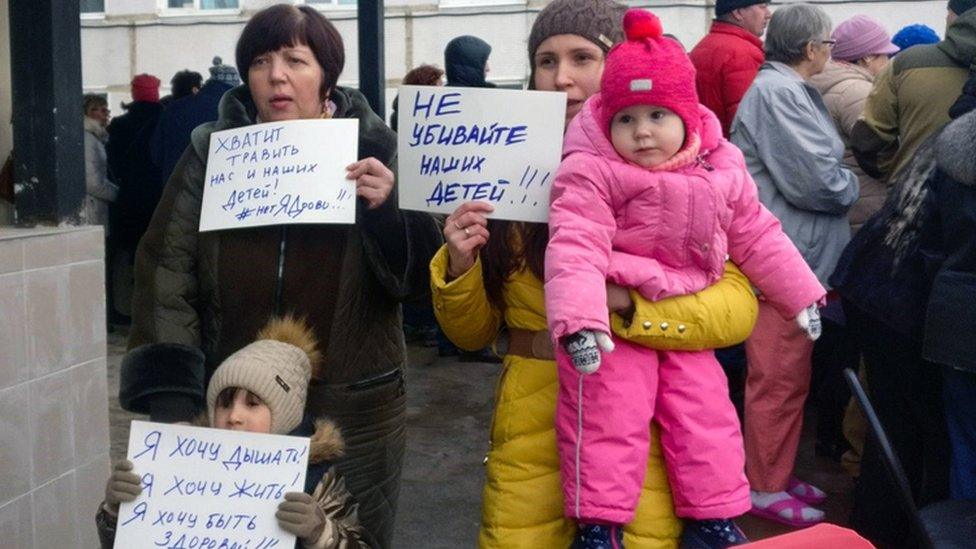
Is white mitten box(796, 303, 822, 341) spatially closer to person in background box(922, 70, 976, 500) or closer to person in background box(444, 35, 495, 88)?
person in background box(922, 70, 976, 500)

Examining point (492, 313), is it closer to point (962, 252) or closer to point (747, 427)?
point (962, 252)

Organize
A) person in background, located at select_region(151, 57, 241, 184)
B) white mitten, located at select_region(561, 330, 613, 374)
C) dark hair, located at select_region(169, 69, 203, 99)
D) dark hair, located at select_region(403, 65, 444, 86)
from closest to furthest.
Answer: white mitten, located at select_region(561, 330, 613, 374) → person in background, located at select_region(151, 57, 241, 184) → dark hair, located at select_region(403, 65, 444, 86) → dark hair, located at select_region(169, 69, 203, 99)

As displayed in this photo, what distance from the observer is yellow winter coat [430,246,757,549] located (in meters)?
3.09

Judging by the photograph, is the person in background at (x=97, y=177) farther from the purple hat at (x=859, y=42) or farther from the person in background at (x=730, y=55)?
the purple hat at (x=859, y=42)

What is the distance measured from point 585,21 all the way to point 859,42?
13.8ft

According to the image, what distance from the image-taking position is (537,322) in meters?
3.25

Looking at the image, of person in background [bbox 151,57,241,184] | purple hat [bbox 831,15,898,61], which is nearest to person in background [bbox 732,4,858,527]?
purple hat [bbox 831,15,898,61]

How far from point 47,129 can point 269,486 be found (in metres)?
2.20

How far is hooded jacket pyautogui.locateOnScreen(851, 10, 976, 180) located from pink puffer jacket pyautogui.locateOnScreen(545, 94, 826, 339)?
2734 mm

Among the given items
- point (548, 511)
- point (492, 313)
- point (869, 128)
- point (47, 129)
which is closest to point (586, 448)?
point (548, 511)

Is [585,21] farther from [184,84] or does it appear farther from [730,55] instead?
[184,84]

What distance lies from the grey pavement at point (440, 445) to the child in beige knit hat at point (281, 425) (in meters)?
1.65

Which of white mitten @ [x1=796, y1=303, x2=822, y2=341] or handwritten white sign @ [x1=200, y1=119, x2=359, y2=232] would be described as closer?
white mitten @ [x1=796, y1=303, x2=822, y2=341]

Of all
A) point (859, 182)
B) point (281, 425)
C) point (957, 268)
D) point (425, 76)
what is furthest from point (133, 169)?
point (281, 425)
